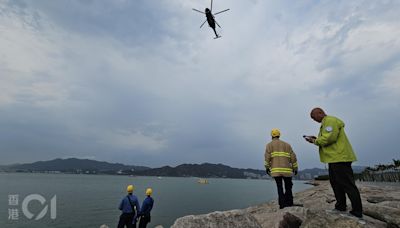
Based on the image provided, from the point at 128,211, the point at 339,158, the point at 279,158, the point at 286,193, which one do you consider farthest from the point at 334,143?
the point at 128,211

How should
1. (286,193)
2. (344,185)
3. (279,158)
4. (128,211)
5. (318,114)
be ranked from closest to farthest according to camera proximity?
(344,185), (318,114), (279,158), (286,193), (128,211)

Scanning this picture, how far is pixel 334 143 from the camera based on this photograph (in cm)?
676

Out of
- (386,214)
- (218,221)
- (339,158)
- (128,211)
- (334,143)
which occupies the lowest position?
(128,211)

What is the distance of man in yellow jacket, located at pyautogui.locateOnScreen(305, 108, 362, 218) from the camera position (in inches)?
254

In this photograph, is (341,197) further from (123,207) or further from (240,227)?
(123,207)

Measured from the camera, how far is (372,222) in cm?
613

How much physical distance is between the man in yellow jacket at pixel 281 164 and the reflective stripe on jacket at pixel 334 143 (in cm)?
209

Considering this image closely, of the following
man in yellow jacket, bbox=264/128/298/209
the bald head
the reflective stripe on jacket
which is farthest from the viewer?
man in yellow jacket, bbox=264/128/298/209

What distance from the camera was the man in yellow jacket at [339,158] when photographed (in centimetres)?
646

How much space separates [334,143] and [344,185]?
0.91 metres

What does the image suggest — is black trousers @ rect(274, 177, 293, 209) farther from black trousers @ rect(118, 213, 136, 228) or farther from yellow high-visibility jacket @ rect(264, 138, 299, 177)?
black trousers @ rect(118, 213, 136, 228)

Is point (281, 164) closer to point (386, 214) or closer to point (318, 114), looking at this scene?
point (318, 114)

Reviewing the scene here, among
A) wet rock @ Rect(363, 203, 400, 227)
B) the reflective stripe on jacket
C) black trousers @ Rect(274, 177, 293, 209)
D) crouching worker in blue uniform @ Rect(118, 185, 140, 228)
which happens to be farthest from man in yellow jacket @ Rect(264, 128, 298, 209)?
crouching worker in blue uniform @ Rect(118, 185, 140, 228)

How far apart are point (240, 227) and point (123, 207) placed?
8.52 meters
